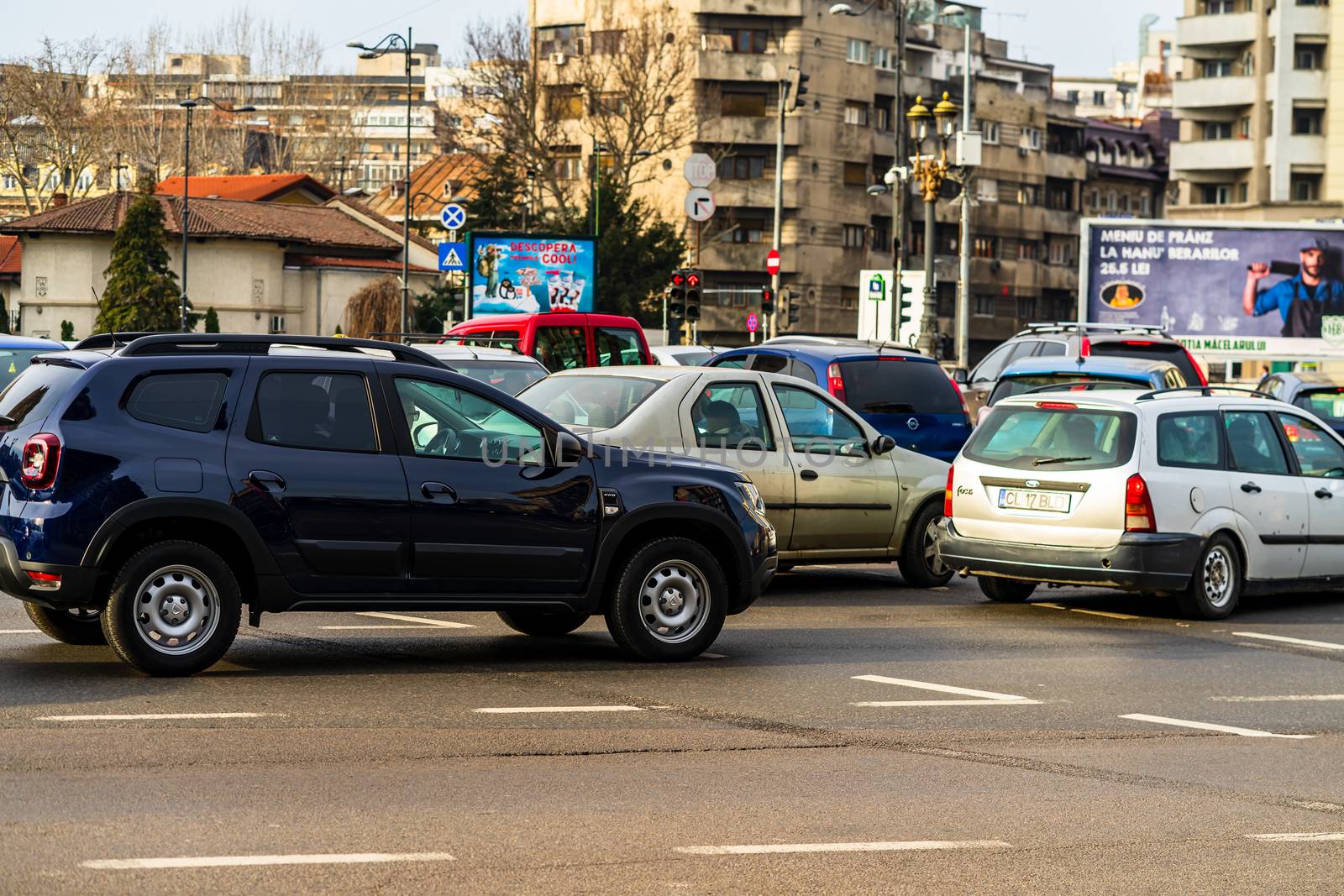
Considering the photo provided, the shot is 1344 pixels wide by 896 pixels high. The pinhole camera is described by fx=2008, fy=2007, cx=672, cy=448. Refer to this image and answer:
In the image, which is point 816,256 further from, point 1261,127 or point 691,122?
point 1261,127

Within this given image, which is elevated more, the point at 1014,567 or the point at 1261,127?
the point at 1261,127

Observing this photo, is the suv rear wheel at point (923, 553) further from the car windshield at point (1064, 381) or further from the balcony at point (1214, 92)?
the balcony at point (1214, 92)

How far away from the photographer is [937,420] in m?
18.0

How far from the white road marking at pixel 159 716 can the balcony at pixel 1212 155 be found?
81.9 m

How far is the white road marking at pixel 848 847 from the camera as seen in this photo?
254 inches

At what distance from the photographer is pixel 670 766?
26.1 feet

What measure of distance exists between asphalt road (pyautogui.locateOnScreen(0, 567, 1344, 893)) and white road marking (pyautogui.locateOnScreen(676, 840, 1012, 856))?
0.02 meters

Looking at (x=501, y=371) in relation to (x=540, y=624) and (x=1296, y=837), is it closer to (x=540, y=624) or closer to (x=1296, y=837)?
(x=540, y=624)

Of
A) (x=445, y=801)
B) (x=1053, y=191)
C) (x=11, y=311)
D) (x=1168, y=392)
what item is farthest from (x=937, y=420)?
(x=1053, y=191)

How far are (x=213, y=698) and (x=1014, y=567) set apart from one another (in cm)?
634

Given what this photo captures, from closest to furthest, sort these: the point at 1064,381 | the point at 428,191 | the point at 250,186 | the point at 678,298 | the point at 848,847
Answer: the point at 848,847 < the point at 1064,381 < the point at 678,298 < the point at 250,186 < the point at 428,191

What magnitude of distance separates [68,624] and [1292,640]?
7650 mm

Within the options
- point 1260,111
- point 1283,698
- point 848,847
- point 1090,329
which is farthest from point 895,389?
point 1260,111

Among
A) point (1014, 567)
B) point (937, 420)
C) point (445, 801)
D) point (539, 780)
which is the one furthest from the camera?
point (937, 420)
